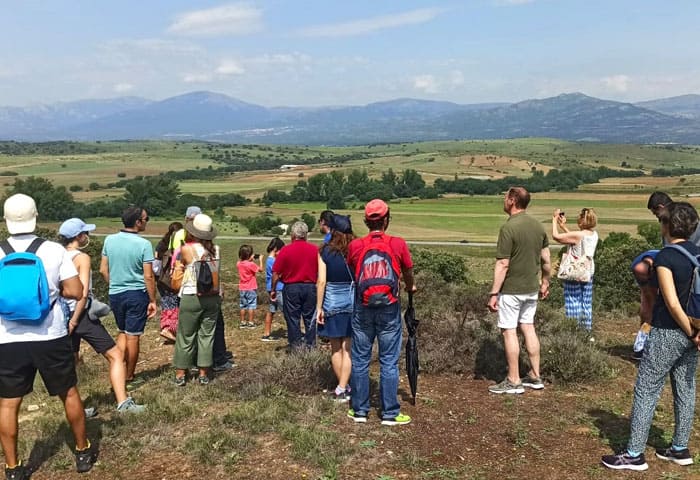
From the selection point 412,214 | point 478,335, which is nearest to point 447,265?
point 478,335

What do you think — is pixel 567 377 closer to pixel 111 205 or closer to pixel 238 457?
pixel 238 457

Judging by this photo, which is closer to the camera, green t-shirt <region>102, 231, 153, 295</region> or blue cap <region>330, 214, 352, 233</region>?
blue cap <region>330, 214, 352, 233</region>

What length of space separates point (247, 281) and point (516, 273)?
5441 millimetres

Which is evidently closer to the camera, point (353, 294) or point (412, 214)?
point (353, 294)

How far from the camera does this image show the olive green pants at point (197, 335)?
253 inches

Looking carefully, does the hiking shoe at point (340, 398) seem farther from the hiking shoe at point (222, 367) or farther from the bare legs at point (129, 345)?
the bare legs at point (129, 345)

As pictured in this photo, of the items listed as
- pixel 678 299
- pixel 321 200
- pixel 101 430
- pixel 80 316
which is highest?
pixel 678 299

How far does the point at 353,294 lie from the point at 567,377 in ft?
8.74

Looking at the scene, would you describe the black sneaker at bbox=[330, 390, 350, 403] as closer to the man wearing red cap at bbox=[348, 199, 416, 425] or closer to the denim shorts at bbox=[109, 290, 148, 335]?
the man wearing red cap at bbox=[348, 199, 416, 425]

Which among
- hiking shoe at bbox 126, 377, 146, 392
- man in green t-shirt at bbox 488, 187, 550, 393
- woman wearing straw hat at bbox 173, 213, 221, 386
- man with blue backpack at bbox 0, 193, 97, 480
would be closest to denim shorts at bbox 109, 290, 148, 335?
woman wearing straw hat at bbox 173, 213, 221, 386

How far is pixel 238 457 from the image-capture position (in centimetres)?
468

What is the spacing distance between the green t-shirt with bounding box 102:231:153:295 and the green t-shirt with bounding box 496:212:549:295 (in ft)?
12.1

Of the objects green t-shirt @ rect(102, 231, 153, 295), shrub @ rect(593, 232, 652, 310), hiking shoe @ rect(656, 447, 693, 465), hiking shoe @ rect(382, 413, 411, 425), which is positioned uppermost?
green t-shirt @ rect(102, 231, 153, 295)

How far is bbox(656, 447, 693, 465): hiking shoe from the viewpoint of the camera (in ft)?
14.9
